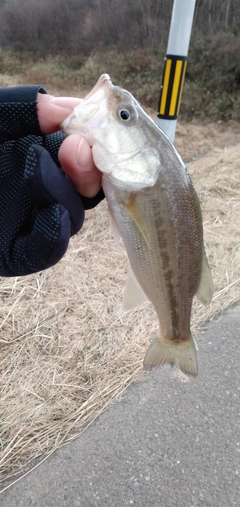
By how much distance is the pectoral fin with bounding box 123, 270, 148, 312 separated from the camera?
1.93 metres

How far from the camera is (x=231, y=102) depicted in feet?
45.3

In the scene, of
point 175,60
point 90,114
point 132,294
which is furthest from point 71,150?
point 175,60

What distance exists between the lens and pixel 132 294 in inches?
77.0

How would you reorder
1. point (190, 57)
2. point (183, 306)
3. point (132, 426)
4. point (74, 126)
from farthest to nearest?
point (190, 57)
point (132, 426)
point (183, 306)
point (74, 126)

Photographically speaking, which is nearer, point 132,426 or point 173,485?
point 173,485

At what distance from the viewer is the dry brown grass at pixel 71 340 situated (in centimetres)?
253

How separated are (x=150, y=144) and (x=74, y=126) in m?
0.30

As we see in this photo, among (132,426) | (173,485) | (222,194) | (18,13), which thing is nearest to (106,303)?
(132,426)

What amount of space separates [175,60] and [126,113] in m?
3.00

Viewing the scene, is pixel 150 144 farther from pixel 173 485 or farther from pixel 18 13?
pixel 18 13

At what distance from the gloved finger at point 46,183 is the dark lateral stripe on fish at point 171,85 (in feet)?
10.1

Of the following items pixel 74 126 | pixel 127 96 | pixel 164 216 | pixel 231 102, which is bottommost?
pixel 231 102

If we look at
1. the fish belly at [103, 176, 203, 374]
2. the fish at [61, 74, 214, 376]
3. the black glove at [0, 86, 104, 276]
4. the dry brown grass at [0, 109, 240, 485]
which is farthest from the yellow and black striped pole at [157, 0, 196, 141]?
the fish belly at [103, 176, 203, 374]

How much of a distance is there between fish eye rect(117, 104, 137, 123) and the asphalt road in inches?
70.8
